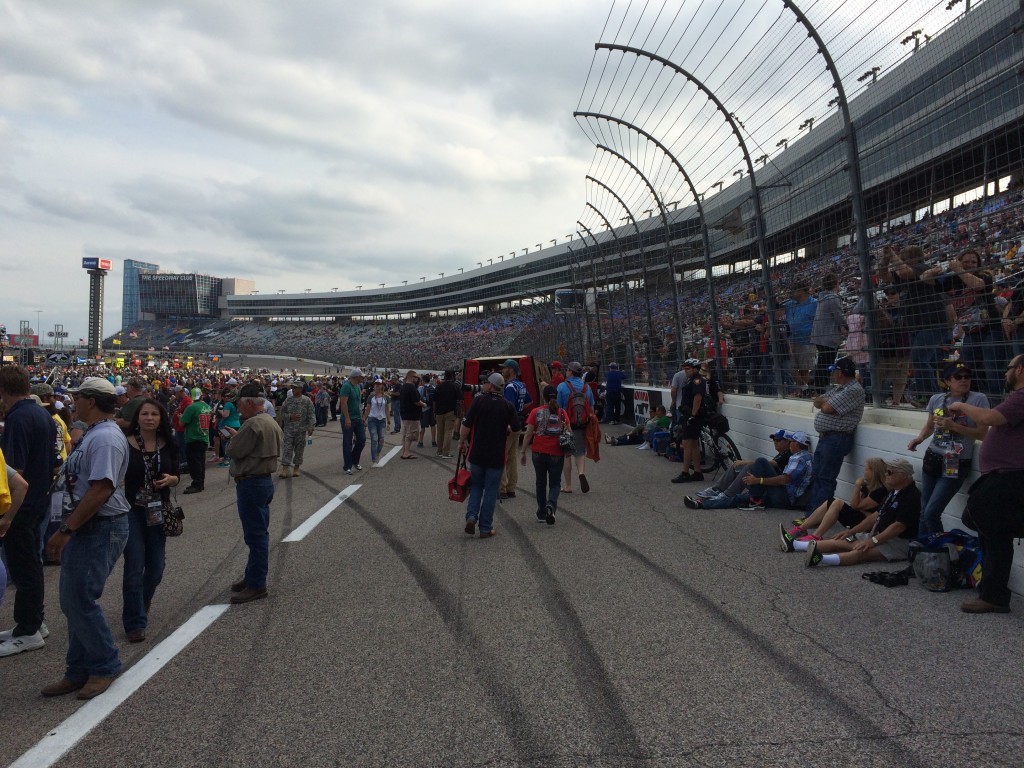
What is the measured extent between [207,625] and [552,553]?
291 centimetres

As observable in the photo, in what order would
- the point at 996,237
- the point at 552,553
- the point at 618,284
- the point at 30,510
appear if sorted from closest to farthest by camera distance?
the point at 30,510 < the point at 996,237 < the point at 552,553 < the point at 618,284

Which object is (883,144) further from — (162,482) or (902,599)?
(162,482)

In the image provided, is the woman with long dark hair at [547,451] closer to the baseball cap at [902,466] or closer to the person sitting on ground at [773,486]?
the person sitting on ground at [773,486]

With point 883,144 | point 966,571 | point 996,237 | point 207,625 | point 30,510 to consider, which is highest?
point 883,144

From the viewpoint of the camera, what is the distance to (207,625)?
4574 millimetres

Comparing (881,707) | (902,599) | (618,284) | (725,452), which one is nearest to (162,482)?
(881,707)

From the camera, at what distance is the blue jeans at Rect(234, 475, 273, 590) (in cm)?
510

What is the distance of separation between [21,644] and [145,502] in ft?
3.61

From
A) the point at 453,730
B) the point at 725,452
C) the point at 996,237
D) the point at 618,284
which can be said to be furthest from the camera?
the point at 618,284

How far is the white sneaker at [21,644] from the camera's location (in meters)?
4.27

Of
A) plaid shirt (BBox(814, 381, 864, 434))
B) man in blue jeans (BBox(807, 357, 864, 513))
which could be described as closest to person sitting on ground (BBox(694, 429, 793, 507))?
man in blue jeans (BBox(807, 357, 864, 513))

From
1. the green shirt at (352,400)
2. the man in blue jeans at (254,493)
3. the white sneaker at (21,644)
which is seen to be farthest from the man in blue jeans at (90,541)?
the green shirt at (352,400)

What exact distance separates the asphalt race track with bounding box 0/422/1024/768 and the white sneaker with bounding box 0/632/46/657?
64mm

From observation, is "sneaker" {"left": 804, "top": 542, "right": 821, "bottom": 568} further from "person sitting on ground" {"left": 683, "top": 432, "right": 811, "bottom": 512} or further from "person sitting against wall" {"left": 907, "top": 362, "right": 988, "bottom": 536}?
"person sitting on ground" {"left": 683, "top": 432, "right": 811, "bottom": 512}
